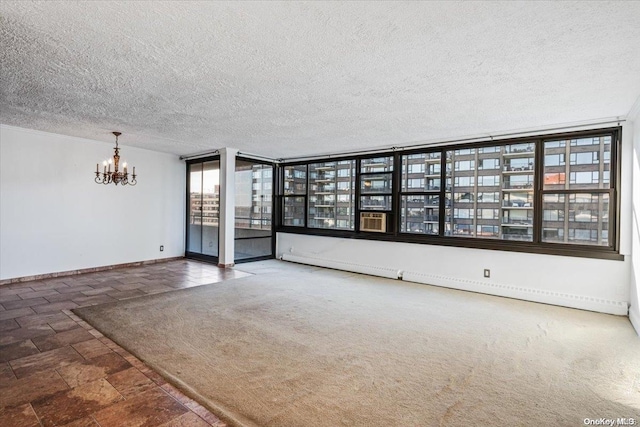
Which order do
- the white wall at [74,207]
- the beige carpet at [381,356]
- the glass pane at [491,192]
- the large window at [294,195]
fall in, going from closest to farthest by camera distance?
1. the beige carpet at [381,356]
2. the glass pane at [491,192]
3. the white wall at [74,207]
4. the large window at [294,195]

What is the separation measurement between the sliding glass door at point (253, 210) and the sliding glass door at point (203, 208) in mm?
429

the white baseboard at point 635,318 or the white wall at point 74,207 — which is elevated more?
the white wall at point 74,207

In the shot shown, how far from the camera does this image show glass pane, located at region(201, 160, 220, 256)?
692 centimetres

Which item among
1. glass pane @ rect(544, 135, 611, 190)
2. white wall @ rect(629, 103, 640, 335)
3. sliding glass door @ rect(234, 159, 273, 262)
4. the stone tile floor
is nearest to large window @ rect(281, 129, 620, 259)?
glass pane @ rect(544, 135, 611, 190)

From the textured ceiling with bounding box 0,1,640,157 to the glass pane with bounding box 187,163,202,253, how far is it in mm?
2838

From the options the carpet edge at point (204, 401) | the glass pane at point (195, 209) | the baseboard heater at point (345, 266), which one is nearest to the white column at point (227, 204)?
the glass pane at point (195, 209)

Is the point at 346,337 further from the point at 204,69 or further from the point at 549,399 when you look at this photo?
the point at 204,69

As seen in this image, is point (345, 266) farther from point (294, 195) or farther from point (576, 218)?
point (576, 218)

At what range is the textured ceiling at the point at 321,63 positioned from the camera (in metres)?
1.96

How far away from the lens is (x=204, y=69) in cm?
276

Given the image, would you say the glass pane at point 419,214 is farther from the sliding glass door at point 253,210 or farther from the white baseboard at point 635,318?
the sliding glass door at point 253,210

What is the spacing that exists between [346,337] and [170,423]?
1711 millimetres

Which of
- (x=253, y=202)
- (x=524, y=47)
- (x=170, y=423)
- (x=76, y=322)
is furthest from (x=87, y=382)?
(x=253, y=202)

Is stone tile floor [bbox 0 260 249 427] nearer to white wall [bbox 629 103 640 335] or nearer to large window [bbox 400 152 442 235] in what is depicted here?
white wall [bbox 629 103 640 335]
